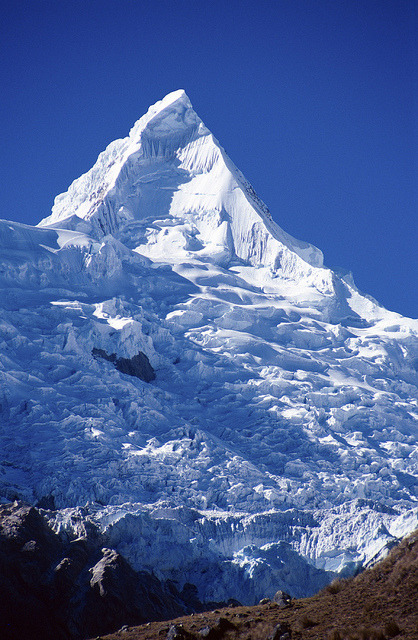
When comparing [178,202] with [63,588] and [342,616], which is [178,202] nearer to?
[63,588]

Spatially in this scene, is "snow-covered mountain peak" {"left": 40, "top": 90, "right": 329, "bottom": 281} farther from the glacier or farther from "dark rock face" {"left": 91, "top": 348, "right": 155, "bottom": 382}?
"dark rock face" {"left": 91, "top": 348, "right": 155, "bottom": 382}

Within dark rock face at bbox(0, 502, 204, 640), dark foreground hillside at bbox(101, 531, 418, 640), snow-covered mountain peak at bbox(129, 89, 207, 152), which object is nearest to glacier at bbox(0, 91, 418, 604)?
snow-covered mountain peak at bbox(129, 89, 207, 152)

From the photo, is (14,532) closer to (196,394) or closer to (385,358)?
(196,394)

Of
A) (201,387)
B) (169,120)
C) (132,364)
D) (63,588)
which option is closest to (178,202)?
(169,120)

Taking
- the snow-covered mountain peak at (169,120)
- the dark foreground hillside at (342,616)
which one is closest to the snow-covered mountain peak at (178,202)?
the snow-covered mountain peak at (169,120)

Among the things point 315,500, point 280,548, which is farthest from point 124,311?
point 280,548
